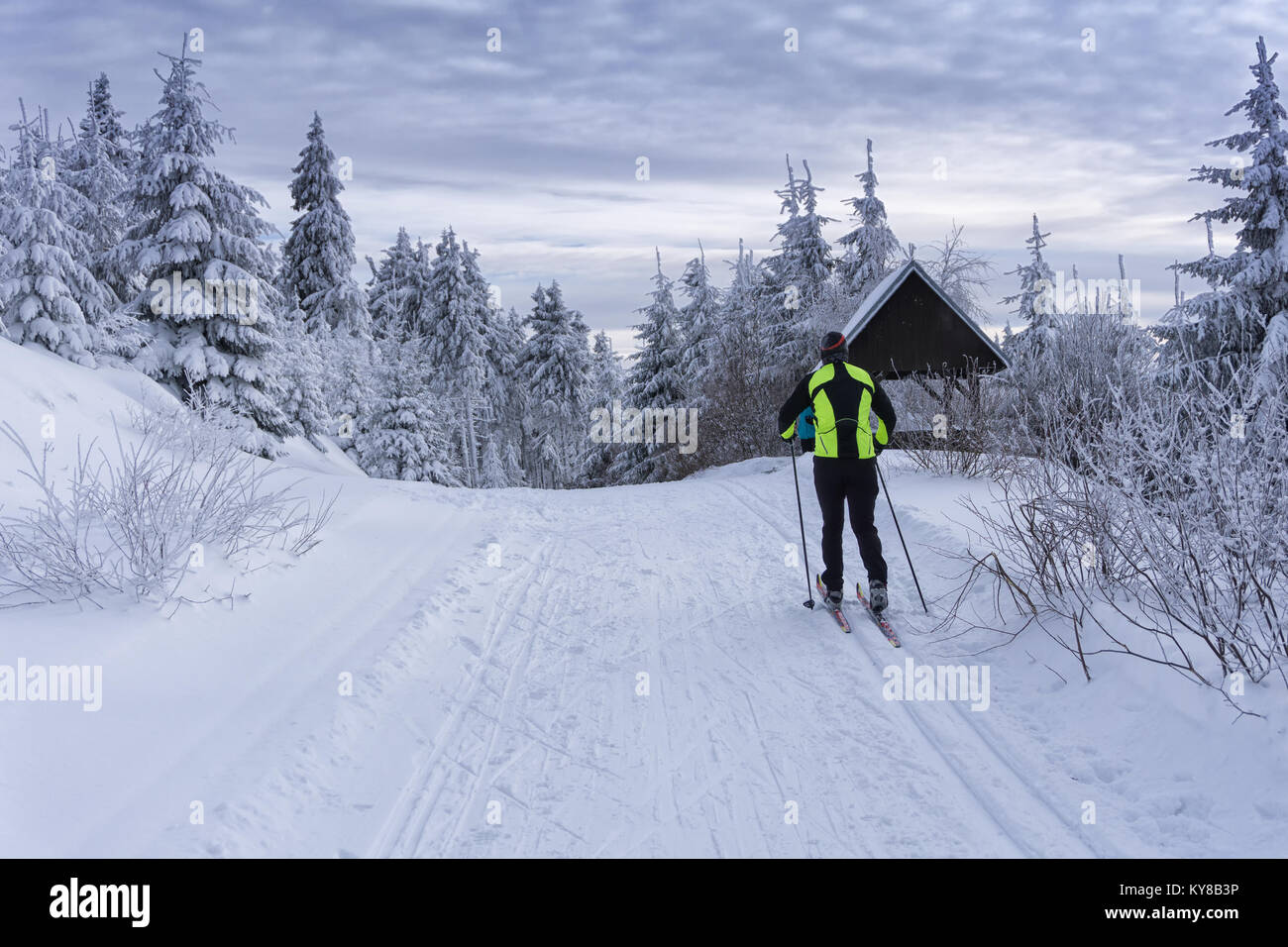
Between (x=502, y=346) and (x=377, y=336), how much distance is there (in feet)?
39.1

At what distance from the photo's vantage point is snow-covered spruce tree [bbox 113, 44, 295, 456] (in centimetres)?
1792

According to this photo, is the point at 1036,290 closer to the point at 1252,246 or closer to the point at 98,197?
the point at 1252,246

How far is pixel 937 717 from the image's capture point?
445 cm

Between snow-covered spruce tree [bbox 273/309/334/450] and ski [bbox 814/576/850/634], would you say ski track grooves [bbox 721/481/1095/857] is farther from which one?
snow-covered spruce tree [bbox 273/309/334/450]

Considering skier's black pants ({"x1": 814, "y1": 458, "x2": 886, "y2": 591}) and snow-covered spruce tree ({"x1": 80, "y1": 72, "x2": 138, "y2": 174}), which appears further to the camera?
snow-covered spruce tree ({"x1": 80, "y1": 72, "x2": 138, "y2": 174})

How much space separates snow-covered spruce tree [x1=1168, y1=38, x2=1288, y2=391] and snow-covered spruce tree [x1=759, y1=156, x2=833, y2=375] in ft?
39.0

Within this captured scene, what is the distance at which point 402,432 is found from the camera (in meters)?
32.3

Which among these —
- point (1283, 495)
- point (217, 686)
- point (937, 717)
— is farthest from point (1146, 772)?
point (217, 686)

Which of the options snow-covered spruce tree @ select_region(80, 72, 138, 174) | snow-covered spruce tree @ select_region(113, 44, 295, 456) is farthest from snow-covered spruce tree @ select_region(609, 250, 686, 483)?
snow-covered spruce tree @ select_region(80, 72, 138, 174)

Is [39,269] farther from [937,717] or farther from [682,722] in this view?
[937,717]

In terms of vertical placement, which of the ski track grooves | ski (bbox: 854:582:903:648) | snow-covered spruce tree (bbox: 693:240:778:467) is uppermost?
snow-covered spruce tree (bbox: 693:240:778:467)

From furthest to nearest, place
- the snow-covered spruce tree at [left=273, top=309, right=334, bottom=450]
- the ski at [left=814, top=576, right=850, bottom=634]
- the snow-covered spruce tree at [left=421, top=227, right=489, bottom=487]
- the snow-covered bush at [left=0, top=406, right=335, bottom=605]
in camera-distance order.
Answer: the snow-covered spruce tree at [left=421, top=227, right=489, bottom=487]
the snow-covered spruce tree at [left=273, top=309, right=334, bottom=450]
the ski at [left=814, top=576, right=850, bottom=634]
the snow-covered bush at [left=0, top=406, right=335, bottom=605]

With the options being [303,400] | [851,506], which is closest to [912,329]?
[851,506]
